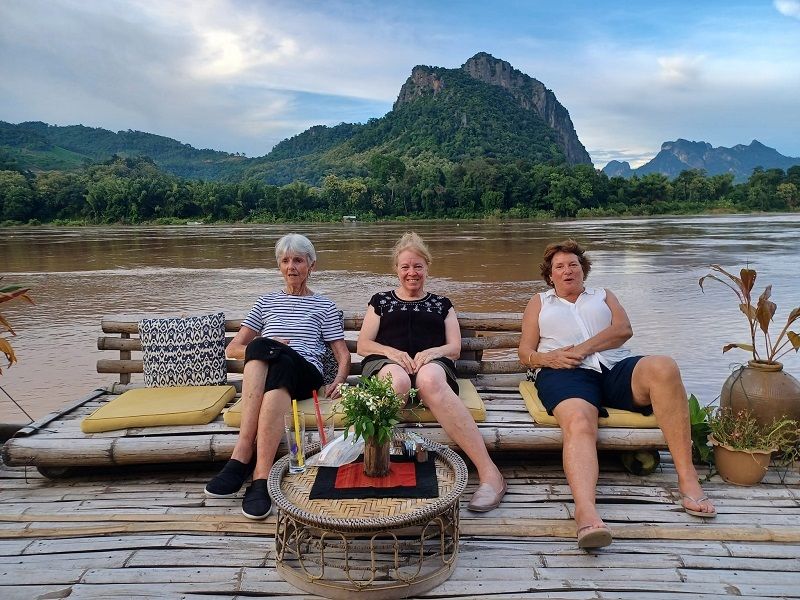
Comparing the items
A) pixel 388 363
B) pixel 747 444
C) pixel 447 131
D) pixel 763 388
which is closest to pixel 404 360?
pixel 388 363

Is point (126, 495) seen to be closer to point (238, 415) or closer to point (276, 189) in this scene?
point (238, 415)

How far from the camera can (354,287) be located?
16.1 m

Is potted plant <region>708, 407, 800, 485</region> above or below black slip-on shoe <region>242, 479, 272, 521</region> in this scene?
above

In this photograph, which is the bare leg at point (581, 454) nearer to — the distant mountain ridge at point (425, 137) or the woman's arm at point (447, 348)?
the woman's arm at point (447, 348)

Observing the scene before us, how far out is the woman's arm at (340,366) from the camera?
13.7 feet

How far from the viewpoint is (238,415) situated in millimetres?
3857

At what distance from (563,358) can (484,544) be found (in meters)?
1.45

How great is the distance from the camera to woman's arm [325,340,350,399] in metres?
4.16

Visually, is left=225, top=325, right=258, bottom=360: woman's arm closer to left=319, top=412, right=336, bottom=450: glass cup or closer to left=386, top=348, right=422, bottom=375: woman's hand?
left=319, top=412, right=336, bottom=450: glass cup

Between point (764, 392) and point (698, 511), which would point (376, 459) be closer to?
point (698, 511)

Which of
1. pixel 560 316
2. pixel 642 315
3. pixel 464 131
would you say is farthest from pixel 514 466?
pixel 464 131

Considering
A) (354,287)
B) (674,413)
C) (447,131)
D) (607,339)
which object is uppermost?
(447,131)

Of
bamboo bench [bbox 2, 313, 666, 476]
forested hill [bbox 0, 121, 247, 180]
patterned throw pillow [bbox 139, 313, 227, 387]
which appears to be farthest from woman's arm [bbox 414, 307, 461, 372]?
forested hill [bbox 0, 121, 247, 180]

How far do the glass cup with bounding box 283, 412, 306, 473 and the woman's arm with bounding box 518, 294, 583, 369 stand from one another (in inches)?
70.6
